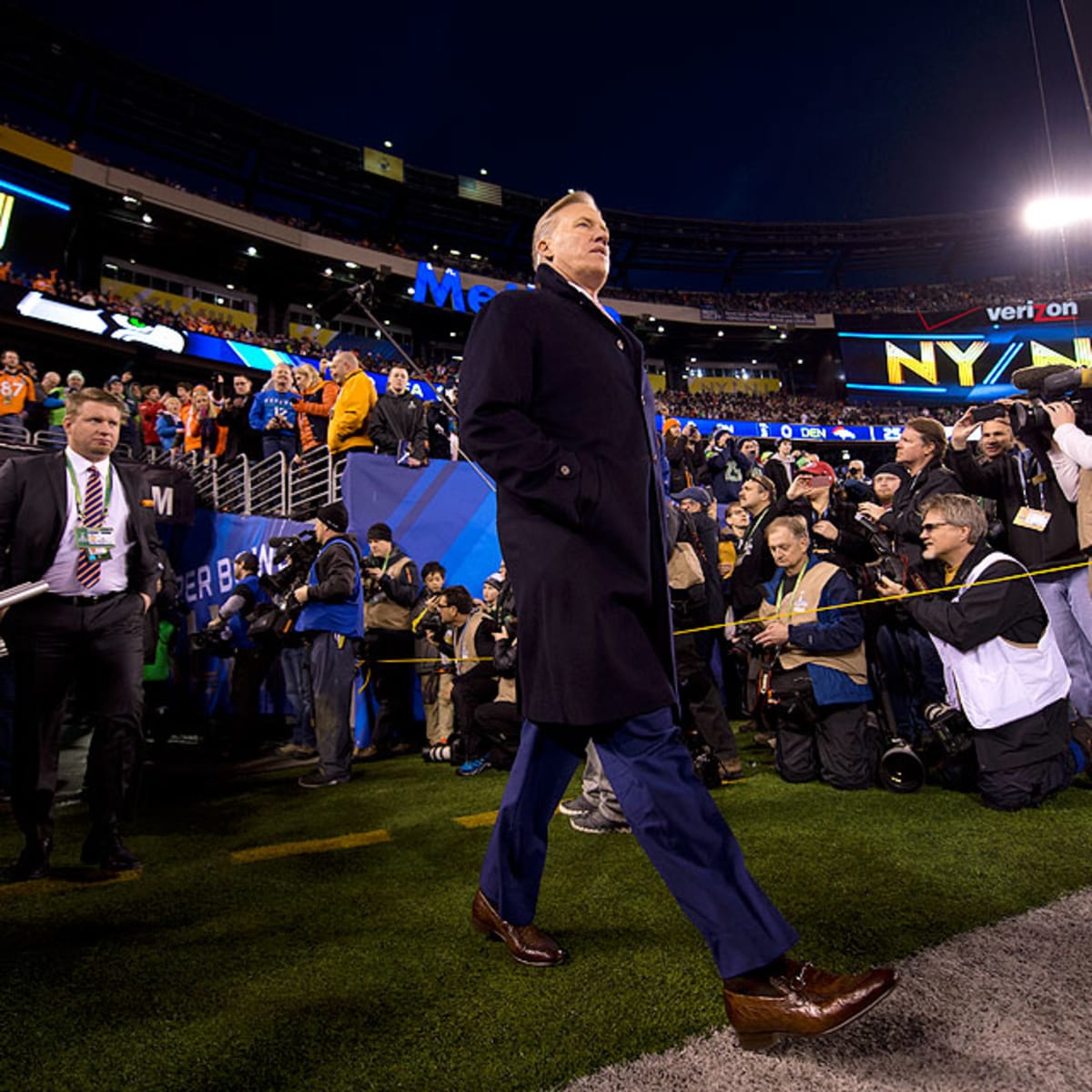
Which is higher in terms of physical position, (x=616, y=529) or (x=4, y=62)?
(x=4, y=62)

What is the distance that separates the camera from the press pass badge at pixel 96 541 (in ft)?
10.0

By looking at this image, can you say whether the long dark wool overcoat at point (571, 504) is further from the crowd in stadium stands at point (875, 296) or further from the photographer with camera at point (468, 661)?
the crowd in stadium stands at point (875, 296)

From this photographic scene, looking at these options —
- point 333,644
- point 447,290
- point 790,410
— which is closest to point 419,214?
point 447,290

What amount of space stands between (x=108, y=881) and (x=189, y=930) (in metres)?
0.89

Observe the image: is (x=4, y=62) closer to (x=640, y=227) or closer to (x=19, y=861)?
(x=640, y=227)

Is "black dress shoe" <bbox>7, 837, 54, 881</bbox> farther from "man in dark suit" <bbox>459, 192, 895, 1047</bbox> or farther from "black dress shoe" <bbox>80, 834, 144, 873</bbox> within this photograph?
"man in dark suit" <bbox>459, 192, 895, 1047</bbox>

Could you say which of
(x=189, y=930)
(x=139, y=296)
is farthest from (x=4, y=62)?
(x=189, y=930)

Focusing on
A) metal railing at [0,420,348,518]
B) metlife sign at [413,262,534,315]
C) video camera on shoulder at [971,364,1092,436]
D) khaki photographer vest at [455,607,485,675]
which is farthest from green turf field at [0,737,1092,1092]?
metlife sign at [413,262,534,315]

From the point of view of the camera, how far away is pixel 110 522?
3.19 m

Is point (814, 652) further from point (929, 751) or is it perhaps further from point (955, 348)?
point (955, 348)

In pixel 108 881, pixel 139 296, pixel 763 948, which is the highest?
pixel 139 296

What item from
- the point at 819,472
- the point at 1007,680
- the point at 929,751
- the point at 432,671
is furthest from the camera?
the point at 432,671

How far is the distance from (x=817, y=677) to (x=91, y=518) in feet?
12.6

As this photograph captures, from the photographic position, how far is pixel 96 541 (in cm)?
306
